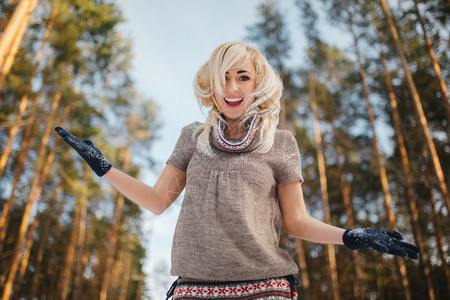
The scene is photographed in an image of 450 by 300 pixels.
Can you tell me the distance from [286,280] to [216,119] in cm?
76

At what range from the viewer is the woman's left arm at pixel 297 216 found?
1379 mm

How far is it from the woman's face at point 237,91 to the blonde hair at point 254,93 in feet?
0.08

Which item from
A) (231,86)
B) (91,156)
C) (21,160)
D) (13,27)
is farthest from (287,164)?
(21,160)

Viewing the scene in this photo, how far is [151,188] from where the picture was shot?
61.6 inches

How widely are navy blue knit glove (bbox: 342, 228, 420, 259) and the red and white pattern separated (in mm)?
308

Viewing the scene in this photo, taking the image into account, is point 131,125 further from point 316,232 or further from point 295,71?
point 316,232

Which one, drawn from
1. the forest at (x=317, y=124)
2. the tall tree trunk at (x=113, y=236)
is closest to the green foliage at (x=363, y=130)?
the forest at (x=317, y=124)

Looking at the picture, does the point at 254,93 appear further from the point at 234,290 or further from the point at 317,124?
the point at 317,124

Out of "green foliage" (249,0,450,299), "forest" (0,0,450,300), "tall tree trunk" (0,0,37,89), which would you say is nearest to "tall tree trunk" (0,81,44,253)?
"forest" (0,0,450,300)

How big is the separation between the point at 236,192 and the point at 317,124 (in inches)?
505

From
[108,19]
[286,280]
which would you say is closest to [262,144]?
[286,280]

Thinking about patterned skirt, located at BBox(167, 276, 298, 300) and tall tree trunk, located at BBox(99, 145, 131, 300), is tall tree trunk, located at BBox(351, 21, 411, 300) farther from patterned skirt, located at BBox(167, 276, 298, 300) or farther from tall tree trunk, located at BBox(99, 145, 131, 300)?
tall tree trunk, located at BBox(99, 145, 131, 300)

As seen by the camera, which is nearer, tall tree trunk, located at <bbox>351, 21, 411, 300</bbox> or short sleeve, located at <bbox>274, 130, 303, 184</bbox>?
short sleeve, located at <bbox>274, 130, 303, 184</bbox>

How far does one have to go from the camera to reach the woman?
4.04ft
